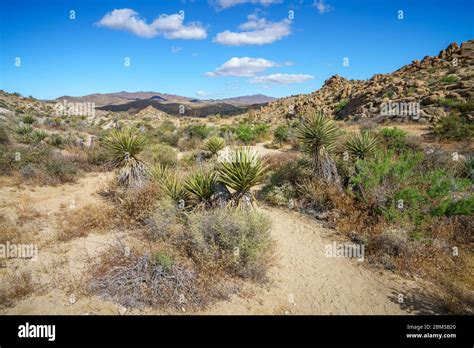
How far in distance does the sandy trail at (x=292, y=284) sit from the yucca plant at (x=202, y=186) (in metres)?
1.82

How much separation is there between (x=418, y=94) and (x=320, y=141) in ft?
59.9

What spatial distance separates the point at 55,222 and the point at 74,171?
416 cm

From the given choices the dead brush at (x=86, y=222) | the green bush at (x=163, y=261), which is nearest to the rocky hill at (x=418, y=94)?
the dead brush at (x=86, y=222)

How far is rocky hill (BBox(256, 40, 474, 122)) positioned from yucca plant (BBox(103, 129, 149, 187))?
6295 millimetres

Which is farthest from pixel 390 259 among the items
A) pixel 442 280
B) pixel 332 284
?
pixel 332 284

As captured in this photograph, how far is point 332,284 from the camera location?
4609 millimetres

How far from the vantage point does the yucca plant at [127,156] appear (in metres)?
7.93

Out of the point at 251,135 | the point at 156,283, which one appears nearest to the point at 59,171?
the point at 156,283

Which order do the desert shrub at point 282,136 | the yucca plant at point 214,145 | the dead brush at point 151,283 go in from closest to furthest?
the dead brush at point 151,283, the yucca plant at point 214,145, the desert shrub at point 282,136

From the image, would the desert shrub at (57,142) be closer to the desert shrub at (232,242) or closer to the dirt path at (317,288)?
the desert shrub at (232,242)

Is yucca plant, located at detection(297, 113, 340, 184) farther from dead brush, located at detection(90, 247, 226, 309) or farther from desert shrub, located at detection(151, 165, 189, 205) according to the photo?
dead brush, located at detection(90, 247, 226, 309)

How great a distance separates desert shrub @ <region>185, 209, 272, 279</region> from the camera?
4.65 m

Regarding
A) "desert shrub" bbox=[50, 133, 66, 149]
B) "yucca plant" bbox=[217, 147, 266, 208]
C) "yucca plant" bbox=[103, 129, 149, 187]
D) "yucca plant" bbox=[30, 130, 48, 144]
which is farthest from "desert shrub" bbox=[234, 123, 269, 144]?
"yucca plant" bbox=[217, 147, 266, 208]
